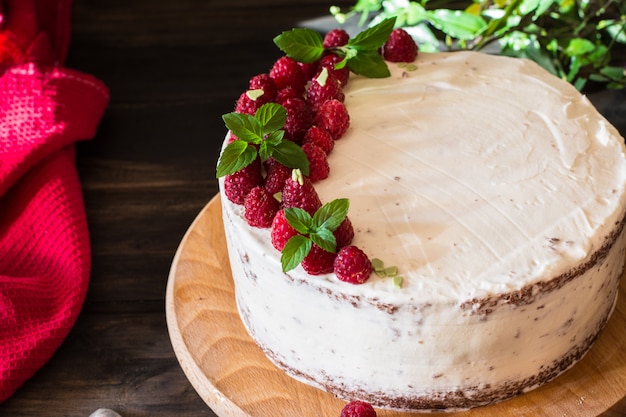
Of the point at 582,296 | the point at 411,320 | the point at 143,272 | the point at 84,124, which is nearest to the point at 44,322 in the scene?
the point at 143,272

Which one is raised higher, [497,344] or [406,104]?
[406,104]

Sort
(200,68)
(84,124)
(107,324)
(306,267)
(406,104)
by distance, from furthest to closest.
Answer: (200,68) → (84,124) → (107,324) → (406,104) → (306,267)

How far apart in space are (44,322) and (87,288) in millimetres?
183

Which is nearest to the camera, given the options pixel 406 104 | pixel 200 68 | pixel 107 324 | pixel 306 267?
pixel 306 267

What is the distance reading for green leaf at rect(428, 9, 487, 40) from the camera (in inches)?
99.7

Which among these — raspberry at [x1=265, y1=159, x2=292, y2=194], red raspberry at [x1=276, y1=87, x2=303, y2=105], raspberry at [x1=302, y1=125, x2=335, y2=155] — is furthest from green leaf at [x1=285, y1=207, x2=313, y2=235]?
red raspberry at [x1=276, y1=87, x2=303, y2=105]

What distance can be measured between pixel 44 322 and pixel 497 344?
1.06 m

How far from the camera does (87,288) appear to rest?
2246 mm

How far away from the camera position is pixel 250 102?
1.90 metres

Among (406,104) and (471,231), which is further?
(406,104)

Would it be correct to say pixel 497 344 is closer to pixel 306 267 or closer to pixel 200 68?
pixel 306 267

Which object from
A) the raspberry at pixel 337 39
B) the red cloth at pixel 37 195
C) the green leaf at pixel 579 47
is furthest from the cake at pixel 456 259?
the green leaf at pixel 579 47

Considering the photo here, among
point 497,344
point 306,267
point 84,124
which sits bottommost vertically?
point 84,124

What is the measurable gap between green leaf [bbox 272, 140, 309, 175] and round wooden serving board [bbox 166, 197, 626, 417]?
0.44m
